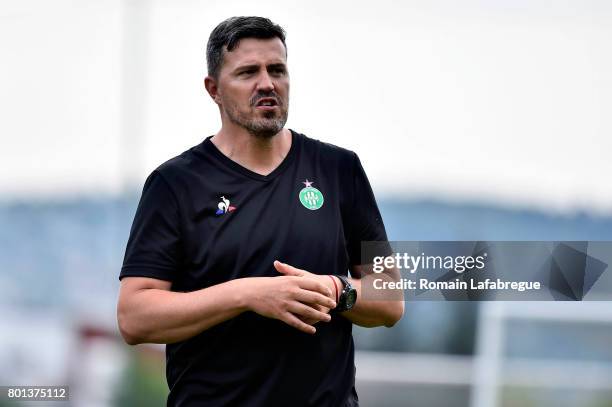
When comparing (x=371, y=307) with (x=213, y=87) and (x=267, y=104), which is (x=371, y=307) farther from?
(x=213, y=87)

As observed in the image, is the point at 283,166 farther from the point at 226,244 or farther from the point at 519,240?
the point at 519,240

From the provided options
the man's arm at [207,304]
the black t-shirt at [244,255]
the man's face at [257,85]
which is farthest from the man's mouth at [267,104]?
the man's arm at [207,304]

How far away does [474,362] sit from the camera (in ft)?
15.2

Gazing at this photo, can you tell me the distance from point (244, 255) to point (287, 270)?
0.13 meters

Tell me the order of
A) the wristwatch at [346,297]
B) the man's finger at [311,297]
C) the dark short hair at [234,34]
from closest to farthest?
the man's finger at [311,297] < the wristwatch at [346,297] < the dark short hair at [234,34]

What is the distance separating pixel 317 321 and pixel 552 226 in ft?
8.38

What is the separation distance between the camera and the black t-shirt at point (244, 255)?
6.91ft

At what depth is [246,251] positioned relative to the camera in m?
2.10

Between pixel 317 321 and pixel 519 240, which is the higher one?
pixel 519 240

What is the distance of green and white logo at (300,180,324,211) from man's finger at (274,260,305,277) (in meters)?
0.20

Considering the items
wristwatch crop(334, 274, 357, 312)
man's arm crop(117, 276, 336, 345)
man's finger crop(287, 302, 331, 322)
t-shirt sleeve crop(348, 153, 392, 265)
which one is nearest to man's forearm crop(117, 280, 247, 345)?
man's arm crop(117, 276, 336, 345)

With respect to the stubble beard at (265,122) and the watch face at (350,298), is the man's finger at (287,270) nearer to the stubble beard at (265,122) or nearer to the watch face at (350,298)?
the watch face at (350,298)

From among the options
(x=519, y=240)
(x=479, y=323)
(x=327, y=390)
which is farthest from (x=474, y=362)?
(x=327, y=390)

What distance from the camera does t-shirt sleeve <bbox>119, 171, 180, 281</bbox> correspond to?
2.12 metres
